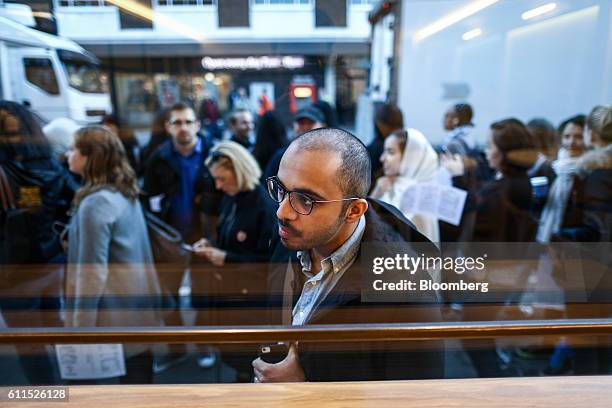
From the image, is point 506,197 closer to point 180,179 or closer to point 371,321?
point 371,321

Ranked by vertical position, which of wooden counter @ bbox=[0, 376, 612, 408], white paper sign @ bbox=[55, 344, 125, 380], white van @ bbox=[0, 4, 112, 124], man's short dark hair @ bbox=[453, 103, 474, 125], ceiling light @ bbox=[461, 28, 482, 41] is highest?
ceiling light @ bbox=[461, 28, 482, 41]

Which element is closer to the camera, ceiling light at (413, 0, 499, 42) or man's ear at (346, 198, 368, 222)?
man's ear at (346, 198, 368, 222)

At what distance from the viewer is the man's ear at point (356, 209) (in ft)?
3.35

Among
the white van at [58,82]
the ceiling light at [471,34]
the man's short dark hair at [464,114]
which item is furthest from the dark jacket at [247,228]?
the ceiling light at [471,34]

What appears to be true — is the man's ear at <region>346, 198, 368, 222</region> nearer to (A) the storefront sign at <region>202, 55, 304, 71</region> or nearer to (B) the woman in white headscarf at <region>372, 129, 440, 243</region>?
(B) the woman in white headscarf at <region>372, 129, 440, 243</region>

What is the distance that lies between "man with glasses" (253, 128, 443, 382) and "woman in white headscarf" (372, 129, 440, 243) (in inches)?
35.0

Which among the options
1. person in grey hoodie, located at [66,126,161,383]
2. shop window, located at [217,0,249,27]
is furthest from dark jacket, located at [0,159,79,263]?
shop window, located at [217,0,249,27]

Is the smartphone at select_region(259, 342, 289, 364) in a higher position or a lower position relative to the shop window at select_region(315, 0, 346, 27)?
lower

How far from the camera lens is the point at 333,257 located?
41.9 inches

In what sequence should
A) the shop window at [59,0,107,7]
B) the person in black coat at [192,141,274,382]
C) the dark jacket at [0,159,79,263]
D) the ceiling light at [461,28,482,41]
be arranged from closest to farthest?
1. the shop window at [59,0,107,7]
2. the person in black coat at [192,141,274,382]
3. the dark jacket at [0,159,79,263]
4. the ceiling light at [461,28,482,41]

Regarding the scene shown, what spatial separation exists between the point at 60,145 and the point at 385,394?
104 inches

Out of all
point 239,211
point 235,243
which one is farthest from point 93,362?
point 239,211

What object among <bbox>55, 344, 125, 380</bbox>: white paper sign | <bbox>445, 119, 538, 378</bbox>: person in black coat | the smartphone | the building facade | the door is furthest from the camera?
the door

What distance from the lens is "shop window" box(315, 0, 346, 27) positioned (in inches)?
69.6
